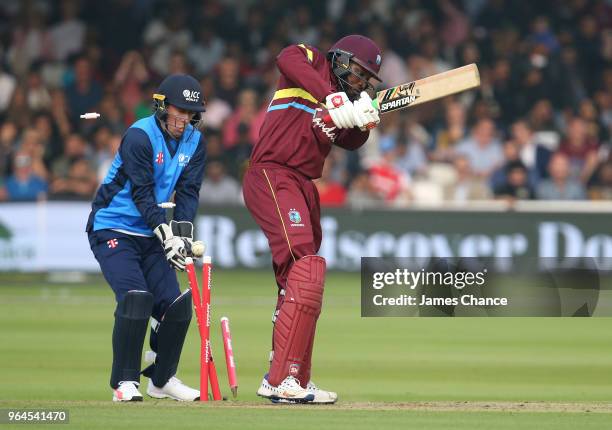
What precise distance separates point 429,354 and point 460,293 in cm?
280

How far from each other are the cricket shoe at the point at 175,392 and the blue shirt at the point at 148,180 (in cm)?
98

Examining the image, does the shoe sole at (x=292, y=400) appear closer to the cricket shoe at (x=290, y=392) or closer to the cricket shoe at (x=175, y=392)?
the cricket shoe at (x=290, y=392)

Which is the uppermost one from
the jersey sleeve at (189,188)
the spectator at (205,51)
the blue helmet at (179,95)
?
the spectator at (205,51)

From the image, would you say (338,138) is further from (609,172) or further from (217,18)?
(217,18)

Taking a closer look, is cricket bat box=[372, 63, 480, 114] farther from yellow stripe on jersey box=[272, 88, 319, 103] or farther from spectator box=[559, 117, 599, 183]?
spectator box=[559, 117, 599, 183]

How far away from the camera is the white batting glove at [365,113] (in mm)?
7949

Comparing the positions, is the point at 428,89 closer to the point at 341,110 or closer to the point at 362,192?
the point at 341,110

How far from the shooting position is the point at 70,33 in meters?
21.7

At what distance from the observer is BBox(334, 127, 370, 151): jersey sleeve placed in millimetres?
8586

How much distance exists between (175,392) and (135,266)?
868 millimetres

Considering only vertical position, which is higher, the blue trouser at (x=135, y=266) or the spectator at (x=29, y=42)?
the spectator at (x=29, y=42)

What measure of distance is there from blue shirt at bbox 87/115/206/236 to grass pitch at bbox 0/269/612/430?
1155 mm

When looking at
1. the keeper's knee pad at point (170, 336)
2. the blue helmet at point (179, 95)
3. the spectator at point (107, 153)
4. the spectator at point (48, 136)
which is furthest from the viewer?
the spectator at point (48, 136)

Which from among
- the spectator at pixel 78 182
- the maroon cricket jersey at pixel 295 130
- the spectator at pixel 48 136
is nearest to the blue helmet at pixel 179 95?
the maroon cricket jersey at pixel 295 130
